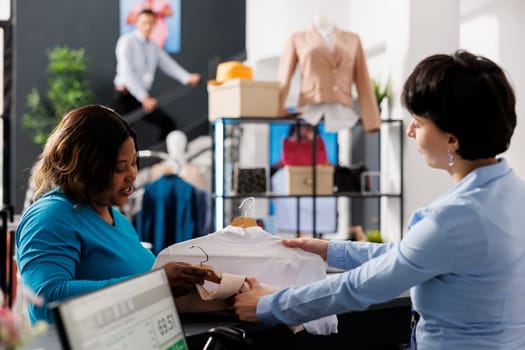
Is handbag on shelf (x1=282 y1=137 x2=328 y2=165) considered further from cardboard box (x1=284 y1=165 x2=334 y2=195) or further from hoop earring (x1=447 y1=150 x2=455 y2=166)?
hoop earring (x1=447 y1=150 x2=455 y2=166)

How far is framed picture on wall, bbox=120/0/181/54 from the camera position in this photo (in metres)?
9.81

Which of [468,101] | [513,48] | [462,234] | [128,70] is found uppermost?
[128,70]

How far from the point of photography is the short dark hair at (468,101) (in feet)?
5.84

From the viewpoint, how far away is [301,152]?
5.97 m

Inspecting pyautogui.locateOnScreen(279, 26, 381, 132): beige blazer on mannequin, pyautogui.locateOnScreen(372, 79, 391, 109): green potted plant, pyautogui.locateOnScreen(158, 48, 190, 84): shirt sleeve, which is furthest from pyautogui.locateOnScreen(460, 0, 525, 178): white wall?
pyautogui.locateOnScreen(158, 48, 190, 84): shirt sleeve

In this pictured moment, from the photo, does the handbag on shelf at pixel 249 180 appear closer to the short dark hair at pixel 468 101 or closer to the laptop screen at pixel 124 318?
the short dark hair at pixel 468 101

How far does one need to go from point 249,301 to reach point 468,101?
81 centimetres

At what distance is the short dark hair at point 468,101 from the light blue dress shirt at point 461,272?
0.26 feet

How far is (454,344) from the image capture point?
1822mm

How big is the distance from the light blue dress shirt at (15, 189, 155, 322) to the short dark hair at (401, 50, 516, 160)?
35.4 inches

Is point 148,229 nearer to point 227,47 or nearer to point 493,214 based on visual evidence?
point 227,47

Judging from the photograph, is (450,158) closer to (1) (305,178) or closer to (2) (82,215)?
(2) (82,215)

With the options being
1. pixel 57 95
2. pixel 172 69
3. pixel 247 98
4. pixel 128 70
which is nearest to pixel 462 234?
pixel 247 98

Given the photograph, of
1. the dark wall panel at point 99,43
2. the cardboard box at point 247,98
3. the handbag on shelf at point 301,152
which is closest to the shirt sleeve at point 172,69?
the dark wall panel at point 99,43
